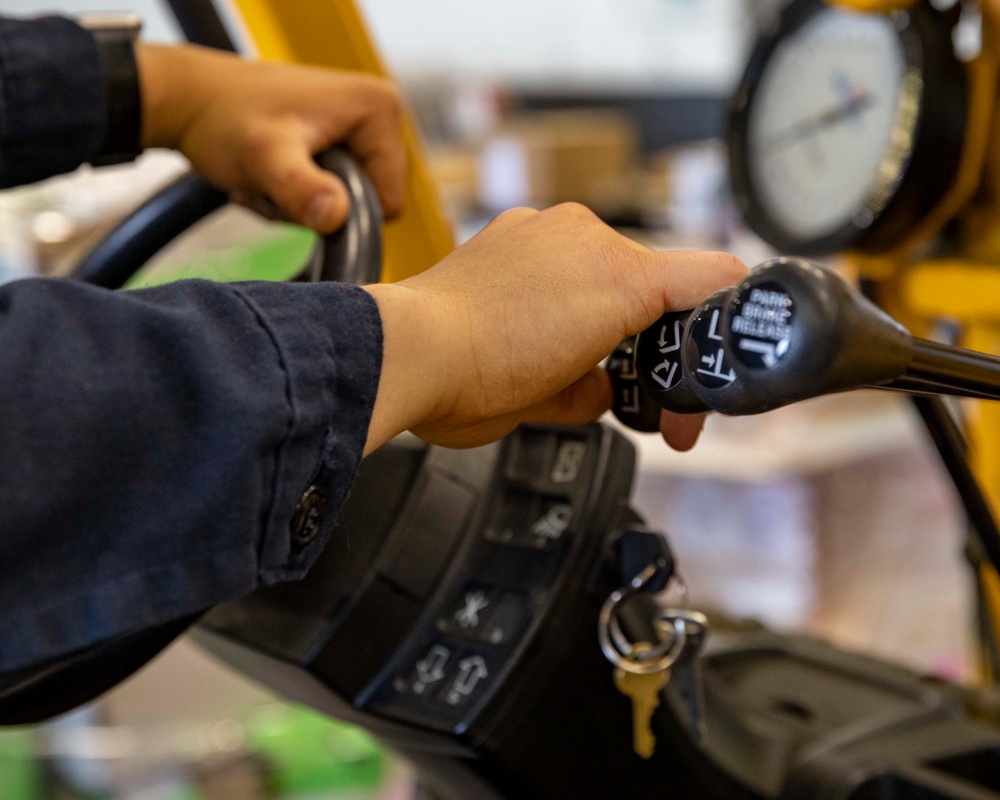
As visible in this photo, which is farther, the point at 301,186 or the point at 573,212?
the point at 301,186

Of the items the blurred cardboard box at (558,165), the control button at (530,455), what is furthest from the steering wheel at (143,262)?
the blurred cardboard box at (558,165)

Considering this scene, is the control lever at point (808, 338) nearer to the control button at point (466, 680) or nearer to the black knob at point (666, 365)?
the black knob at point (666, 365)

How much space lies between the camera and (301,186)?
585mm

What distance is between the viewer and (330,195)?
567 millimetres

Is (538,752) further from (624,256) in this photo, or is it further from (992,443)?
(992,443)

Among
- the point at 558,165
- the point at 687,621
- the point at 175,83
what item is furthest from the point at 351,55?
the point at 558,165

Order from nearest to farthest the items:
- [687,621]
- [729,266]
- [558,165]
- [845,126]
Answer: [729,266], [687,621], [845,126], [558,165]

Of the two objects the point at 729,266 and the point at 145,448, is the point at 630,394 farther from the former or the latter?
the point at 145,448

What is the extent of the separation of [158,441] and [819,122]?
77 centimetres

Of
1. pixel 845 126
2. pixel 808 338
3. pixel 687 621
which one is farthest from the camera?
pixel 845 126

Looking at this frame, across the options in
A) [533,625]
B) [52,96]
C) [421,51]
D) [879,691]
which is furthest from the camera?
[421,51]

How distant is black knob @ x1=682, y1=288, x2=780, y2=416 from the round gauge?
51cm

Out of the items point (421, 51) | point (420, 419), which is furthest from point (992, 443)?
point (421, 51)

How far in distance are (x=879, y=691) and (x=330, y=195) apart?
0.50 metres
